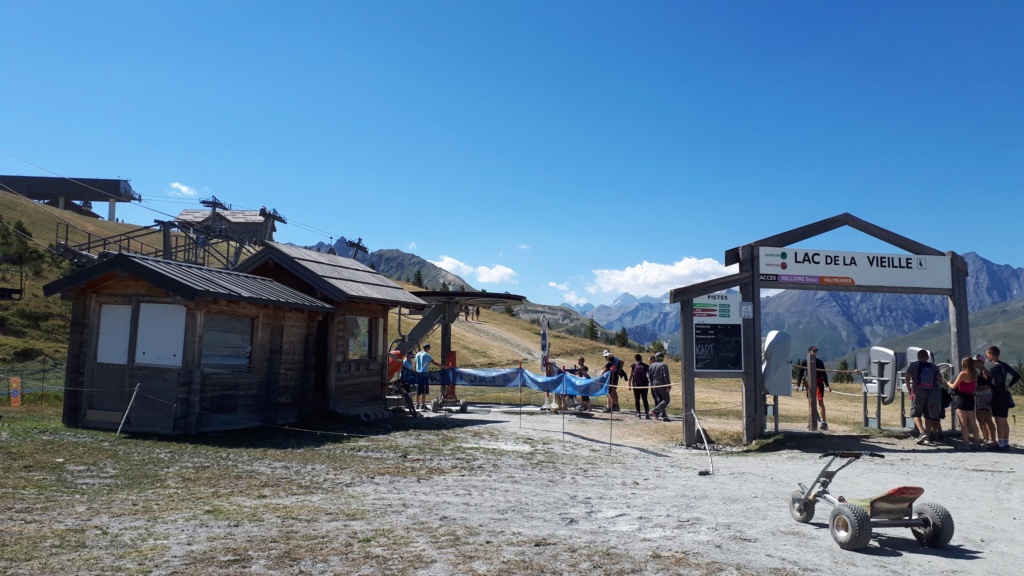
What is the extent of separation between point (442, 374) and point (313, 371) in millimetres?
3809

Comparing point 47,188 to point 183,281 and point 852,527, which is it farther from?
point 852,527

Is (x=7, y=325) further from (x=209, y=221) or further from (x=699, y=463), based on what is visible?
(x=699, y=463)

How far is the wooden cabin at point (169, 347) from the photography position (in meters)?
13.8

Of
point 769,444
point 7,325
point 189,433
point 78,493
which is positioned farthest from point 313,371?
point 7,325

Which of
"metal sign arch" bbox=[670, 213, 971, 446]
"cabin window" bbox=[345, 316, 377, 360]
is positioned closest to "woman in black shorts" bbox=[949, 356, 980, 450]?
"metal sign arch" bbox=[670, 213, 971, 446]

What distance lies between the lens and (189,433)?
13641 mm

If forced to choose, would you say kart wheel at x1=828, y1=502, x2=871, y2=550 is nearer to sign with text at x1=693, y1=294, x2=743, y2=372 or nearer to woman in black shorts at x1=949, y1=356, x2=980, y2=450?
sign with text at x1=693, y1=294, x2=743, y2=372

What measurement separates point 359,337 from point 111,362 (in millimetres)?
6079

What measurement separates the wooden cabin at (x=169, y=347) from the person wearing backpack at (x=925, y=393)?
41.2ft

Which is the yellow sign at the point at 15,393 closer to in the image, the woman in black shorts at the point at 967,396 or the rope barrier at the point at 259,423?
the rope barrier at the point at 259,423

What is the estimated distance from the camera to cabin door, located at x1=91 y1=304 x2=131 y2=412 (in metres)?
14.4

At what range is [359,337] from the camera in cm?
1919

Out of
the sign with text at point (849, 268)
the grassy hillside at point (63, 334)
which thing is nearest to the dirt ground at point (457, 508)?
the sign with text at point (849, 268)

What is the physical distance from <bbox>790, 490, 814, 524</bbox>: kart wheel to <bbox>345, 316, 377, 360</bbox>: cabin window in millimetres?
12847
